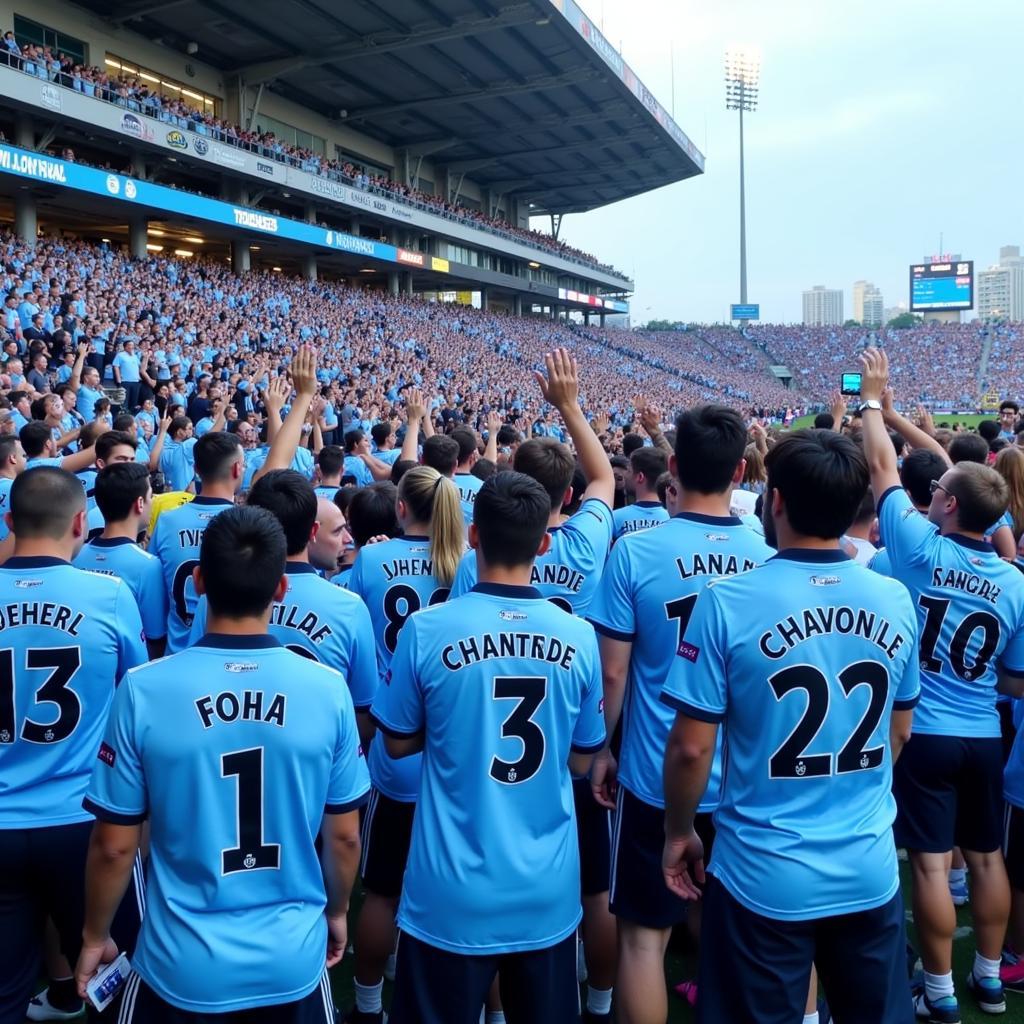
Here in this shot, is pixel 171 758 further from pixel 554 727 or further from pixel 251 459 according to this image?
pixel 251 459

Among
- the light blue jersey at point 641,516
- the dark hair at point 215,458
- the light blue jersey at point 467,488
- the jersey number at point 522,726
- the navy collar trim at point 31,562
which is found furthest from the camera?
the light blue jersey at point 467,488

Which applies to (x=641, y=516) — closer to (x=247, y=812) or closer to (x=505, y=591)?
(x=505, y=591)

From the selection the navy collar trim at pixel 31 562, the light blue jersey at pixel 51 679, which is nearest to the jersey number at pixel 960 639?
the light blue jersey at pixel 51 679

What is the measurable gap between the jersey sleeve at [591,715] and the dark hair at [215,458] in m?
2.64

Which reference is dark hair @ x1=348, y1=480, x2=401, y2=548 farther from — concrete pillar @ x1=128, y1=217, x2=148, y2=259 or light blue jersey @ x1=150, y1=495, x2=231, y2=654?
concrete pillar @ x1=128, y1=217, x2=148, y2=259

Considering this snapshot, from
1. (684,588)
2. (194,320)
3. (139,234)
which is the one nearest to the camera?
(684,588)

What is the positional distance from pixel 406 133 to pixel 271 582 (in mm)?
48040

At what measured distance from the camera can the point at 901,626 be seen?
2.57 meters

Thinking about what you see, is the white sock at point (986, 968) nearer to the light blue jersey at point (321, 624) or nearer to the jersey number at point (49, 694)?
the light blue jersey at point (321, 624)

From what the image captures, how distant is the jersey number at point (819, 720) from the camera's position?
2480 mm

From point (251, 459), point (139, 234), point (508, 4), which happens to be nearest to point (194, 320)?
point (139, 234)

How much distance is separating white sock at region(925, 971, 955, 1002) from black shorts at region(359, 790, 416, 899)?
7.12 feet

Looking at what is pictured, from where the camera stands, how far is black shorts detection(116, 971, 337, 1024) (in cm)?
224

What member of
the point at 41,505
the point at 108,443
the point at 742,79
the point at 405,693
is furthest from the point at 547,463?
the point at 742,79
